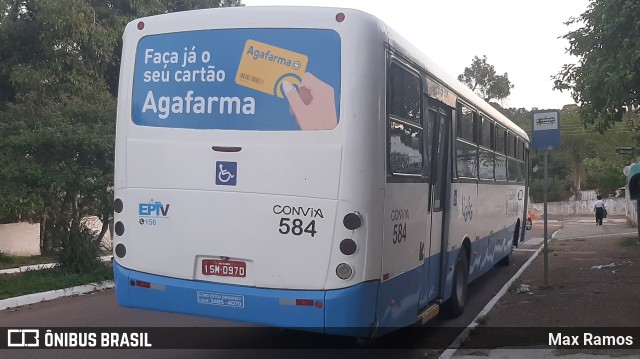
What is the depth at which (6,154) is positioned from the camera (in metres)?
12.8

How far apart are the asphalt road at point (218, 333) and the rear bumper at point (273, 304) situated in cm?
129

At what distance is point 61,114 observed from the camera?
13.7m

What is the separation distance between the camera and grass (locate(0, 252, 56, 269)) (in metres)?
14.2

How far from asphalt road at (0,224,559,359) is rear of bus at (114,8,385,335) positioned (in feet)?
4.65

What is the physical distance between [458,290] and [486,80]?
6112cm

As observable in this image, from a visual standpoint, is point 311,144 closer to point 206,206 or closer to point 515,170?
point 206,206

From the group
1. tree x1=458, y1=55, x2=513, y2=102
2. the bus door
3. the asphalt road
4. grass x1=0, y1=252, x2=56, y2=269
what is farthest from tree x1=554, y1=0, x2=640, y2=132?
tree x1=458, y1=55, x2=513, y2=102

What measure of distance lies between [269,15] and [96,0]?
13459mm

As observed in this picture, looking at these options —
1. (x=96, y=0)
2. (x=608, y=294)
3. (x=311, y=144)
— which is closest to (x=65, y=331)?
(x=311, y=144)

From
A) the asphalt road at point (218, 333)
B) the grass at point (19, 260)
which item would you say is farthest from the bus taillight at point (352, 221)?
the grass at point (19, 260)

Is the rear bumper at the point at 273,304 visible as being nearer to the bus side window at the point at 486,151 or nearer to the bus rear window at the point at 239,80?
the bus rear window at the point at 239,80

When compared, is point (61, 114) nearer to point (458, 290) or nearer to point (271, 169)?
point (458, 290)

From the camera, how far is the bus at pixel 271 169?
5.73 m

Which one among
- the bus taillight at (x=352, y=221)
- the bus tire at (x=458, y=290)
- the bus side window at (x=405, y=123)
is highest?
the bus side window at (x=405, y=123)
